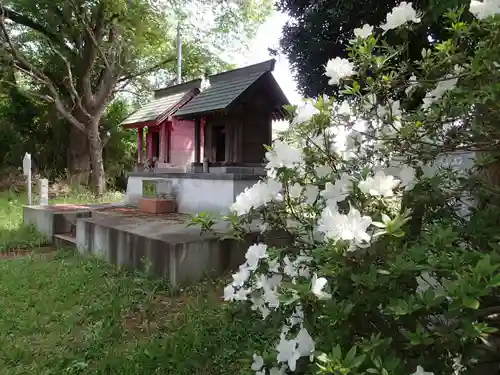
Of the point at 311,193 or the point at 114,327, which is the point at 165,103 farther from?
the point at 311,193

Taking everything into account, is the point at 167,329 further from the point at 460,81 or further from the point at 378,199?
the point at 460,81

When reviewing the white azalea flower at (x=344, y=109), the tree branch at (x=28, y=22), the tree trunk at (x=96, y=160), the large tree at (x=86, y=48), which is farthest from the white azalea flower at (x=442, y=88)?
the tree branch at (x=28, y=22)

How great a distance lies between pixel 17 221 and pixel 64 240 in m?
3.20

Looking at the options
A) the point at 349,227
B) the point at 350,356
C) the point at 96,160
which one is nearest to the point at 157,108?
the point at 96,160

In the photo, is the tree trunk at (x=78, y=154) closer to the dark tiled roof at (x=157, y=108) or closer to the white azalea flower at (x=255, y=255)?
the dark tiled roof at (x=157, y=108)

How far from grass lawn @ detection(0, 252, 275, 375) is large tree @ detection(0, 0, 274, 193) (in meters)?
10.7

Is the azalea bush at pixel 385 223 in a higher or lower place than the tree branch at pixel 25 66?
lower

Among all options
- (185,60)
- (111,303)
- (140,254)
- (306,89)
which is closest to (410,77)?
(111,303)

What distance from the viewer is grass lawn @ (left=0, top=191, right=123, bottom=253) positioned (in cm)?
771

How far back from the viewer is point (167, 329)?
147 inches

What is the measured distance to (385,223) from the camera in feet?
4.20

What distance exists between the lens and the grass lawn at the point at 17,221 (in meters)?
7.71

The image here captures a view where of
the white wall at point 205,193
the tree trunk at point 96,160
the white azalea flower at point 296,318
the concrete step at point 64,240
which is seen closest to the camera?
the white azalea flower at point 296,318

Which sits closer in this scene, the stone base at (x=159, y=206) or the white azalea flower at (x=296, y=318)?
the white azalea flower at (x=296, y=318)
